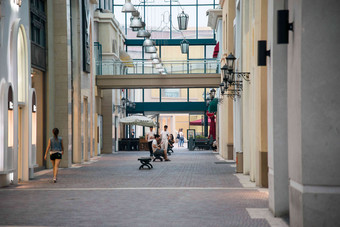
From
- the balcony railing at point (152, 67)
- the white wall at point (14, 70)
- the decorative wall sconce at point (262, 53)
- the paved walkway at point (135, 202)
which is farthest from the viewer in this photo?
the balcony railing at point (152, 67)

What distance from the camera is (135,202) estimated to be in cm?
1368

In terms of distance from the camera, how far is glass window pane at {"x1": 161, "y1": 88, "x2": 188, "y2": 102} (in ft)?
219

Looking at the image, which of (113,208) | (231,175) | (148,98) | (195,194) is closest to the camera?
(113,208)

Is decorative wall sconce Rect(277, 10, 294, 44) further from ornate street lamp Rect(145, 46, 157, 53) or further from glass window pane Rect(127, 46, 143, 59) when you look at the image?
glass window pane Rect(127, 46, 143, 59)

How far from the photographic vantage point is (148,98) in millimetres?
65688

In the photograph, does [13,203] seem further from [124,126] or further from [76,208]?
[124,126]

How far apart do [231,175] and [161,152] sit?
11.4 meters

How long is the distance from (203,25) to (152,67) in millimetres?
20325

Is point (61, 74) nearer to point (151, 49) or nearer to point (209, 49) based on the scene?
point (151, 49)

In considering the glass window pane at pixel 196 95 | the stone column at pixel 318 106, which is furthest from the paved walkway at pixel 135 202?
the glass window pane at pixel 196 95

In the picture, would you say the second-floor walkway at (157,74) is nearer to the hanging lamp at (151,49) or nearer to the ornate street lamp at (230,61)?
the hanging lamp at (151,49)

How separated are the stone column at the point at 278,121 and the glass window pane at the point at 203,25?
163 feet

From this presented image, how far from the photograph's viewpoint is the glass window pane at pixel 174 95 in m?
66.8

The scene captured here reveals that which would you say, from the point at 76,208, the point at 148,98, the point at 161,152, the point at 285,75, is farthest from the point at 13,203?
the point at 148,98
